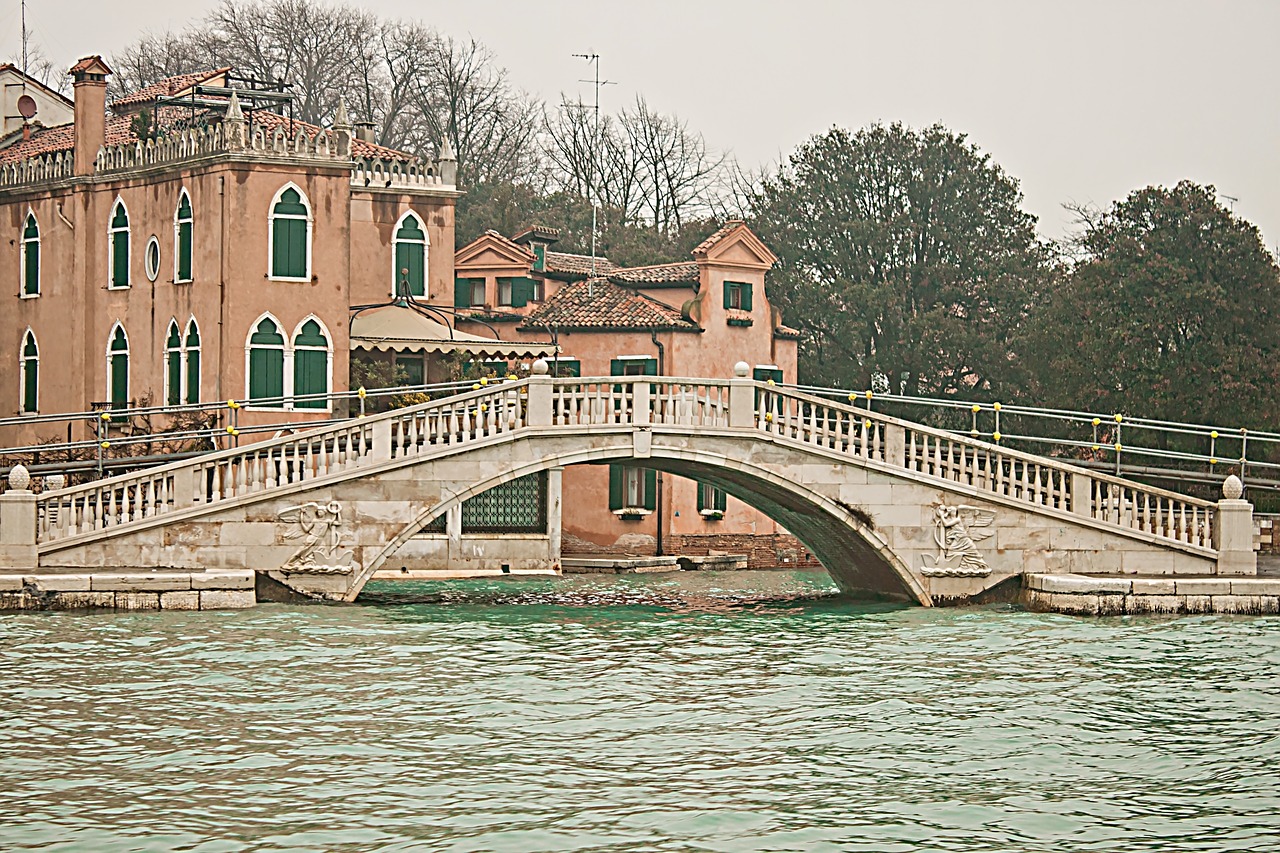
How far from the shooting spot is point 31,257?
100ft

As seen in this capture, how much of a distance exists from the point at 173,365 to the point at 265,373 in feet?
5.87

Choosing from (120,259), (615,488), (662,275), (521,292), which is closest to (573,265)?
(662,275)

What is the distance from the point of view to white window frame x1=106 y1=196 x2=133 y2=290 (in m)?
28.6

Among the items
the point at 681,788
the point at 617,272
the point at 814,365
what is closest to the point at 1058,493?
the point at 681,788

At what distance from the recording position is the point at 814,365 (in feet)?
133

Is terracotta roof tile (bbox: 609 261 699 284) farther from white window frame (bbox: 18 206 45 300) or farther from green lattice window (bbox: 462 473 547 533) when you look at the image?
white window frame (bbox: 18 206 45 300)

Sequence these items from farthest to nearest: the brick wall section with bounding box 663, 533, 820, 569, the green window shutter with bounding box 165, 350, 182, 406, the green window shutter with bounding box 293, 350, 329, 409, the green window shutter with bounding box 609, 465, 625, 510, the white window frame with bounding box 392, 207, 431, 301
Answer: the brick wall section with bounding box 663, 533, 820, 569 → the green window shutter with bounding box 609, 465, 625, 510 → the white window frame with bounding box 392, 207, 431, 301 → the green window shutter with bounding box 165, 350, 182, 406 → the green window shutter with bounding box 293, 350, 329, 409

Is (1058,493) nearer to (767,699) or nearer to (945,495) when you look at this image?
(945,495)

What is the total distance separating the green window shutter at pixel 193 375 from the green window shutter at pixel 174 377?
0.91ft

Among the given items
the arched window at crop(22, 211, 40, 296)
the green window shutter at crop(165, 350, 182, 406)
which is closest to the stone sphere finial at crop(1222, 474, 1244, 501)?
the green window shutter at crop(165, 350, 182, 406)

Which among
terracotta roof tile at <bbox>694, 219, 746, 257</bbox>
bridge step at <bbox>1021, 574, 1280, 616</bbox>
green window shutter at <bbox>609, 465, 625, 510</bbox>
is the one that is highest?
terracotta roof tile at <bbox>694, 219, 746, 257</bbox>

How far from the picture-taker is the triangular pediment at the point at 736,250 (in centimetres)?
3309

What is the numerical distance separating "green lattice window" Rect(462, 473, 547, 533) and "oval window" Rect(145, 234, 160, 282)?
19.1 ft

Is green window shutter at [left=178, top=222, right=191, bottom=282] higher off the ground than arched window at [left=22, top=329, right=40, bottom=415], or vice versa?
green window shutter at [left=178, top=222, right=191, bottom=282]
